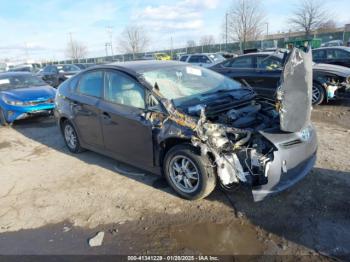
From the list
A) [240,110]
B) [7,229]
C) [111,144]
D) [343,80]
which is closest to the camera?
[7,229]

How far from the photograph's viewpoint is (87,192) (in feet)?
15.1

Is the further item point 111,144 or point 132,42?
point 132,42

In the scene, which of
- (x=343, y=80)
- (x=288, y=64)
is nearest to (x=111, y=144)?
(x=288, y=64)

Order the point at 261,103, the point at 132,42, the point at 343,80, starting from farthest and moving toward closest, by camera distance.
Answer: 1. the point at 132,42
2. the point at 343,80
3. the point at 261,103

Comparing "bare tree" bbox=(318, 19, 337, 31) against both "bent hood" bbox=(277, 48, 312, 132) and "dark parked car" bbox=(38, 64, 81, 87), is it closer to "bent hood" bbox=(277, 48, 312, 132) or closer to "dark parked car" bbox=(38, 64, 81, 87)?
"dark parked car" bbox=(38, 64, 81, 87)

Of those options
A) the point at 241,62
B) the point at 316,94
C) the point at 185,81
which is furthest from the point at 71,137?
the point at 316,94

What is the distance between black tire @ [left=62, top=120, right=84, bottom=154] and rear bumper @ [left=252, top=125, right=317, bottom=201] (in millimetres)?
3744

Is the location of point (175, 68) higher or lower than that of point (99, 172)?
higher

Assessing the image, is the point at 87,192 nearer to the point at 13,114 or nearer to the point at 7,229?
the point at 7,229

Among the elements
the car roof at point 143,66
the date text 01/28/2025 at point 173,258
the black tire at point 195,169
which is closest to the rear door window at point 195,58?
the car roof at point 143,66

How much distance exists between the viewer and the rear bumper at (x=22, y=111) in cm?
874

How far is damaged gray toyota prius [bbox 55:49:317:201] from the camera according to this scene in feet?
11.6

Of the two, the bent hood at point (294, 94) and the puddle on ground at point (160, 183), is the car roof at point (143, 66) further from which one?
the bent hood at point (294, 94)

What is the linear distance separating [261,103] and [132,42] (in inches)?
1974
